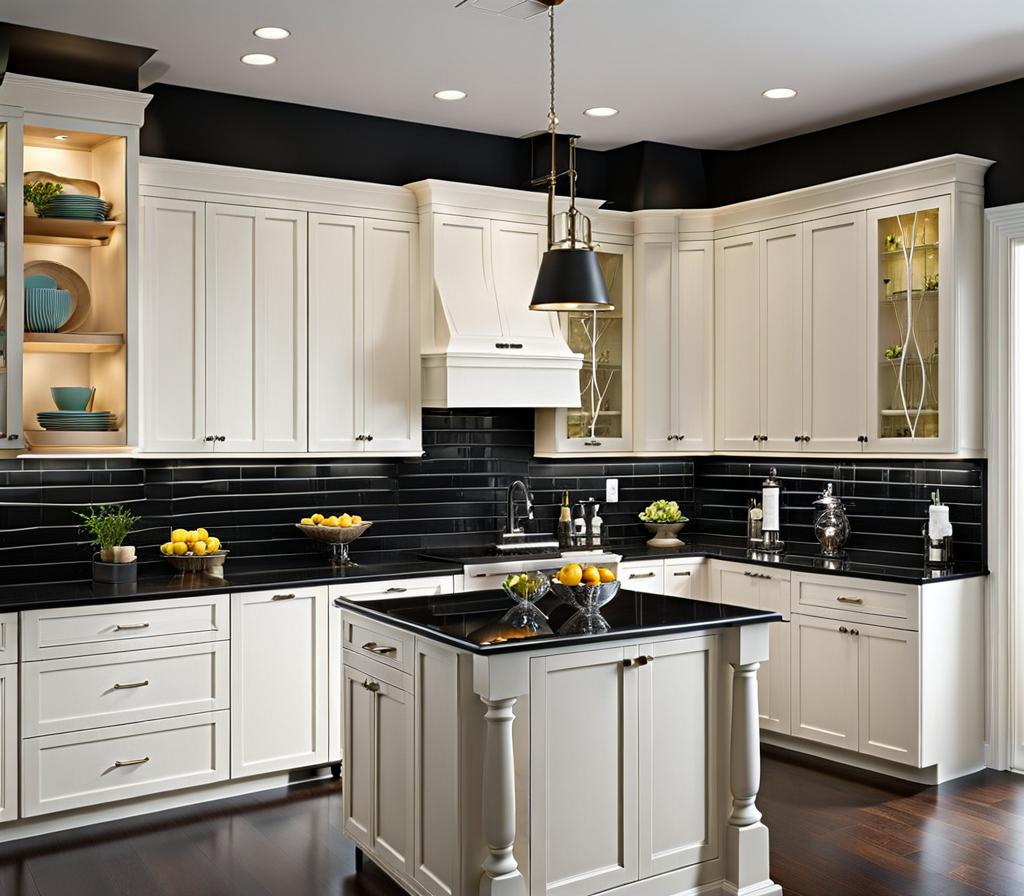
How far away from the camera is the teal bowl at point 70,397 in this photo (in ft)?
14.8

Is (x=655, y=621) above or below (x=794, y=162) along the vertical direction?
below

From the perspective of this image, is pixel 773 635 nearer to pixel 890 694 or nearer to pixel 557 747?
pixel 890 694

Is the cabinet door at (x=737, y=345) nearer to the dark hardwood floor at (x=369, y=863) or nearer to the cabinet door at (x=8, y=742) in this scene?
the dark hardwood floor at (x=369, y=863)

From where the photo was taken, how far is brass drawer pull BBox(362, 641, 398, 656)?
3.57 metres

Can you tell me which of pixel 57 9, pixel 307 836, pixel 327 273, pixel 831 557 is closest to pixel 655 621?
pixel 307 836

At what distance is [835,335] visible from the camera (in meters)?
5.48

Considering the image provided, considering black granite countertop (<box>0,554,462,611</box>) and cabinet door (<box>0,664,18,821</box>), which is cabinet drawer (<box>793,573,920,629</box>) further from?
cabinet door (<box>0,664,18,821</box>)

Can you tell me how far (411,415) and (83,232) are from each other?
171 cm

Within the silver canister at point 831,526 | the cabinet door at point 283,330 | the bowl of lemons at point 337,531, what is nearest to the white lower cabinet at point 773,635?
the silver canister at point 831,526

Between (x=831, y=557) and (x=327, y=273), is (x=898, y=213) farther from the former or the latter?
(x=327, y=273)

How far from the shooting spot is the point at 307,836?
4.21 meters

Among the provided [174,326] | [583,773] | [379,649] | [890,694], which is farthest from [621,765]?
[174,326]

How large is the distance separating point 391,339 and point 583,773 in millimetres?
2708

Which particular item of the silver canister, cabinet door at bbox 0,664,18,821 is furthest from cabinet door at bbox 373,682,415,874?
the silver canister
